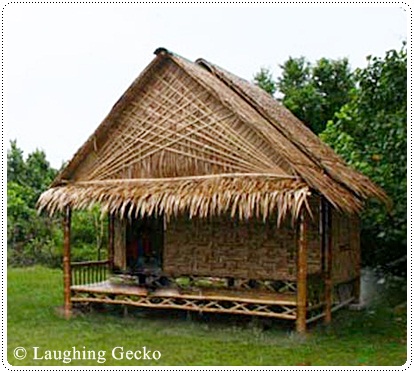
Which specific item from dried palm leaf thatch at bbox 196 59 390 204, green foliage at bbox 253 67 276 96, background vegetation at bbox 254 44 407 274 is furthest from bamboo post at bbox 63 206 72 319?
green foliage at bbox 253 67 276 96

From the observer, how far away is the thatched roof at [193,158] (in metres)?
8.95

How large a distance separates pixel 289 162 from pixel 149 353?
293 centimetres

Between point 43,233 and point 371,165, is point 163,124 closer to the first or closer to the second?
point 371,165

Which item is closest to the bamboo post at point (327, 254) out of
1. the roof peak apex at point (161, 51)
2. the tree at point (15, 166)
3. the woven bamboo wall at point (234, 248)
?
the woven bamboo wall at point (234, 248)

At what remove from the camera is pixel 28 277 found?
15.4 m

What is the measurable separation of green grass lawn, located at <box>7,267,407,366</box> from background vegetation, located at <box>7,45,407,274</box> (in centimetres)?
235

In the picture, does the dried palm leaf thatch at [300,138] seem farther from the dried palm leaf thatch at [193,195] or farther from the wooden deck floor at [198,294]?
the wooden deck floor at [198,294]

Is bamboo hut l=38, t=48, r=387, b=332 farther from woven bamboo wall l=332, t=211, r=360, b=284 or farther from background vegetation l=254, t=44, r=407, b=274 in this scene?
background vegetation l=254, t=44, r=407, b=274

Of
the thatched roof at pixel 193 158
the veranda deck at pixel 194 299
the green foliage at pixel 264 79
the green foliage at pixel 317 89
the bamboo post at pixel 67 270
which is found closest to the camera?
→ the thatched roof at pixel 193 158

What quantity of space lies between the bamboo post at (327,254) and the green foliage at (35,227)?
7.21m

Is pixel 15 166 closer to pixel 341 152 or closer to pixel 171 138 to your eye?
pixel 341 152

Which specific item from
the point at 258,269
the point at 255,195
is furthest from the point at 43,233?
the point at 255,195

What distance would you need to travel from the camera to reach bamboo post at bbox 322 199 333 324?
31.5 feet

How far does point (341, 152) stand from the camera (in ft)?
48.1
